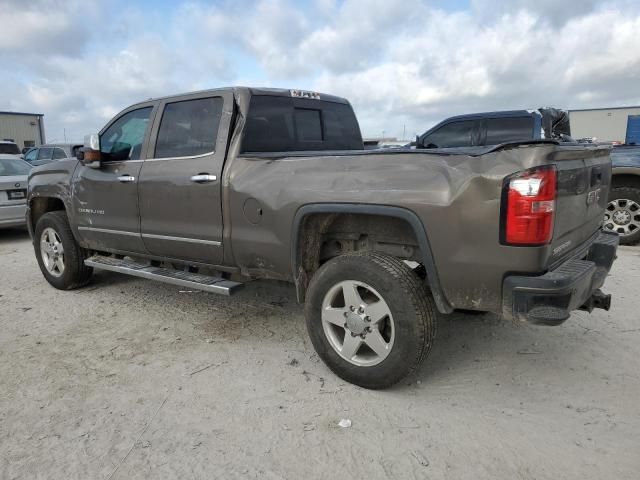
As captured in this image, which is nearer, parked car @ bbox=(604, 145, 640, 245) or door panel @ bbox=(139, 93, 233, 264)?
door panel @ bbox=(139, 93, 233, 264)

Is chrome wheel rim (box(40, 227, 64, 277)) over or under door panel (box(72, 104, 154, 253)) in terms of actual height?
under

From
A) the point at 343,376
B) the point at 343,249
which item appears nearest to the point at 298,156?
the point at 343,249

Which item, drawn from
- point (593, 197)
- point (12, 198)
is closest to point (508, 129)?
point (593, 197)

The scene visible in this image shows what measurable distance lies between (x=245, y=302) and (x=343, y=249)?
5.58 ft

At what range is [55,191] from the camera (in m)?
5.18

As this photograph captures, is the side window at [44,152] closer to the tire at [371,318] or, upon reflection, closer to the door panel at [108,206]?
the door panel at [108,206]

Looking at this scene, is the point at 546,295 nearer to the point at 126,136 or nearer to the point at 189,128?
the point at 189,128

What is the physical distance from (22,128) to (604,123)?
3784 cm

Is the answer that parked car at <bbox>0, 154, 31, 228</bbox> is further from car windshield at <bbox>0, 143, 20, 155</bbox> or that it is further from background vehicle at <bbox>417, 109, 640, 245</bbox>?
car windshield at <bbox>0, 143, 20, 155</bbox>

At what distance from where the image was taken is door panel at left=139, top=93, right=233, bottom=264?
3.70 meters

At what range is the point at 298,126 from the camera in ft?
13.8

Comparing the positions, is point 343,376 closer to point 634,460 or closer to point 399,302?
point 399,302

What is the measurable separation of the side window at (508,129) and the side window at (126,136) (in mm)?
5998

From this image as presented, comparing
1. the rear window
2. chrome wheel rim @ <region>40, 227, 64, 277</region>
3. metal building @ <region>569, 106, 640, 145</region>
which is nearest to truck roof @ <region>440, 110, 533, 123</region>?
the rear window
